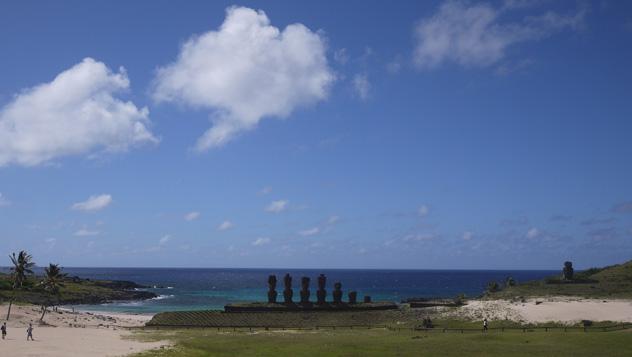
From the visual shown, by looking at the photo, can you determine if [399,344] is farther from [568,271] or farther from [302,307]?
[568,271]

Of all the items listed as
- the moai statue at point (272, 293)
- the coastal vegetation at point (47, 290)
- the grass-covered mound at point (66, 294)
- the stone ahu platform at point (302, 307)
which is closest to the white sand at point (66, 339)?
the coastal vegetation at point (47, 290)

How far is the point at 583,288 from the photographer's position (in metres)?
85.1

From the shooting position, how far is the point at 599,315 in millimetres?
63375

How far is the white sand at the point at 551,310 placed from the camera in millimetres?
63500

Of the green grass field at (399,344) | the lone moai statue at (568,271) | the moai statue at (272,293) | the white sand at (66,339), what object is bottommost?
the white sand at (66,339)

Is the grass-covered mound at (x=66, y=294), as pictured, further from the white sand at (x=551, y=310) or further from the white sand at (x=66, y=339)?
the white sand at (x=551, y=310)

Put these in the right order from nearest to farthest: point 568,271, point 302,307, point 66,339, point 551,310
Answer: point 66,339 → point 551,310 → point 302,307 → point 568,271

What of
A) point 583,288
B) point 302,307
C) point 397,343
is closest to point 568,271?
point 583,288

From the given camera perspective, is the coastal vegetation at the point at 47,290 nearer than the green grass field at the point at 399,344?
No

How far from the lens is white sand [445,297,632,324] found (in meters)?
63.5

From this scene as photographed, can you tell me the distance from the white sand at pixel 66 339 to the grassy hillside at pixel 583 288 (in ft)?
166

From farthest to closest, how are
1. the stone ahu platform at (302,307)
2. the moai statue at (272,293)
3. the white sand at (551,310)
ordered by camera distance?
the moai statue at (272,293)
the stone ahu platform at (302,307)
the white sand at (551,310)

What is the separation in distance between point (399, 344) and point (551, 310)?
82.1 feet

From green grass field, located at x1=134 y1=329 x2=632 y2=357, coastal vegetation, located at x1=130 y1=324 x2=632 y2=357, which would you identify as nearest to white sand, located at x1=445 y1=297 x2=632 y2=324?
coastal vegetation, located at x1=130 y1=324 x2=632 y2=357
